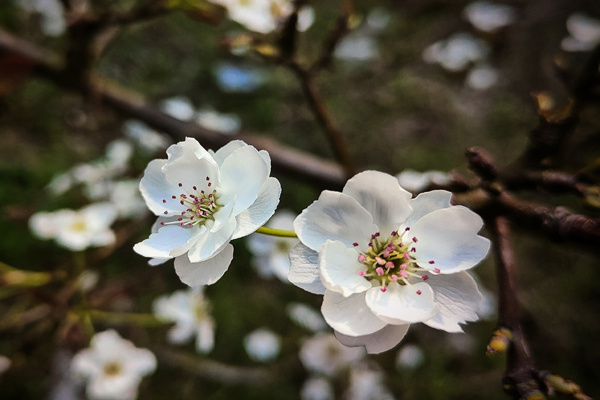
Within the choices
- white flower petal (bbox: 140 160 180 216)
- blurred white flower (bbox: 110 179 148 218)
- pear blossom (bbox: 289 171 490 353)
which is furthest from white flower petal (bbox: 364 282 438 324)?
blurred white flower (bbox: 110 179 148 218)

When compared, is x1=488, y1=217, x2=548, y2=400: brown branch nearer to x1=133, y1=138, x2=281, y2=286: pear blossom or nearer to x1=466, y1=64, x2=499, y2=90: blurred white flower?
x1=133, y1=138, x2=281, y2=286: pear blossom

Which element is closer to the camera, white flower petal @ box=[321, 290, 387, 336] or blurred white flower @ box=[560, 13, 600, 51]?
white flower petal @ box=[321, 290, 387, 336]

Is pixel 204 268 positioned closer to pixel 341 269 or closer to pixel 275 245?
pixel 341 269

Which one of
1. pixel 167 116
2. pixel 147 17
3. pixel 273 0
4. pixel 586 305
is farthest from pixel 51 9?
pixel 586 305

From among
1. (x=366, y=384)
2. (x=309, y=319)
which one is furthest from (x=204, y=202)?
(x=366, y=384)

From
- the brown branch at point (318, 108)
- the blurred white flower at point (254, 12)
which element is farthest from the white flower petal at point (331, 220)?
the blurred white flower at point (254, 12)

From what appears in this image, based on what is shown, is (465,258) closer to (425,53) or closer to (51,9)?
(425,53)

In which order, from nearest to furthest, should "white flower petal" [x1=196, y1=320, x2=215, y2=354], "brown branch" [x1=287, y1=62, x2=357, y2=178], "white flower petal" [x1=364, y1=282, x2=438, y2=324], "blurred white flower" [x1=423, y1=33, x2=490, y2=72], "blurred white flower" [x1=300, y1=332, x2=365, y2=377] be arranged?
1. "white flower petal" [x1=364, y1=282, x2=438, y2=324]
2. "brown branch" [x1=287, y1=62, x2=357, y2=178]
3. "white flower petal" [x1=196, y1=320, x2=215, y2=354]
4. "blurred white flower" [x1=300, y1=332, x2=365, y2=377]
5. "blurred white flower" [x1=423, y1=33, x2=490, y2=72]

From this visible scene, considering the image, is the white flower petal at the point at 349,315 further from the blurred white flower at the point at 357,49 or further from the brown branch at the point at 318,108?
the blurred white flower at the point at 357,49
